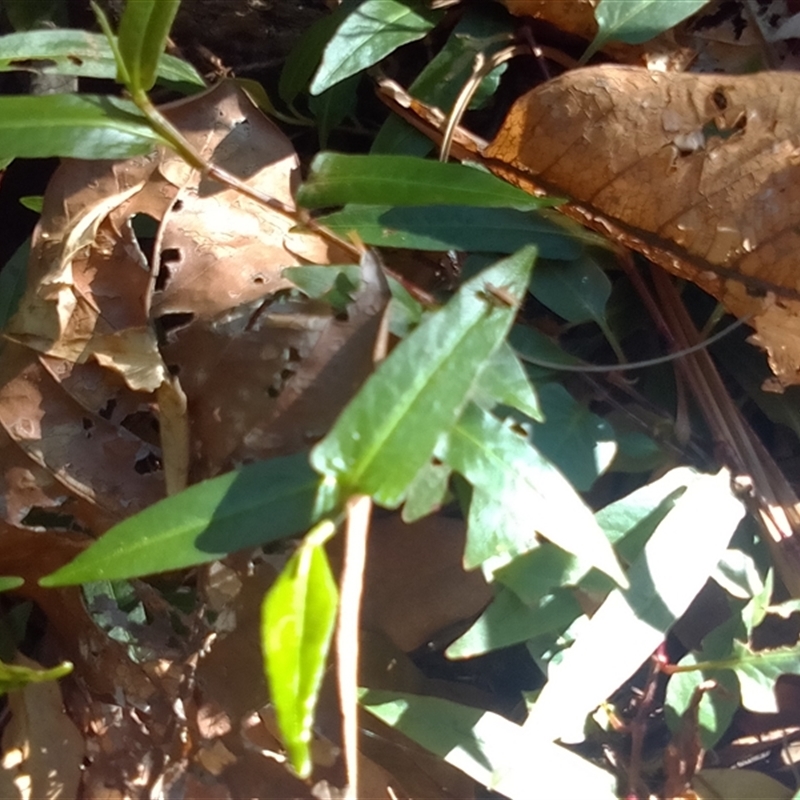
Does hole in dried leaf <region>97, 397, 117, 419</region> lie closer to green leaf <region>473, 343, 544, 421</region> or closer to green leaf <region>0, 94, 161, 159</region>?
green leaf <region>0, 94, 161, 159</region>

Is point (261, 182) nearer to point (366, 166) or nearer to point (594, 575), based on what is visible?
point (366, 166)

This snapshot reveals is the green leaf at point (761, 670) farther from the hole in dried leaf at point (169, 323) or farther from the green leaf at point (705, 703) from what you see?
the hole in dried leaf at point (169, 323)

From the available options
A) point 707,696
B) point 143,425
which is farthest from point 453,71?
point 707,696

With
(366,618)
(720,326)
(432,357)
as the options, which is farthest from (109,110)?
(720,326)

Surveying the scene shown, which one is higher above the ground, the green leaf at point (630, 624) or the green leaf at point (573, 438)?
the green leaf at point (573, 438)

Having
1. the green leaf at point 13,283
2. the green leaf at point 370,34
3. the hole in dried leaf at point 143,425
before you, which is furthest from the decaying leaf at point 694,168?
the green leaf at point 13,283

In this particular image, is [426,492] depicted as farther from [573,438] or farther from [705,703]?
[705,703]
